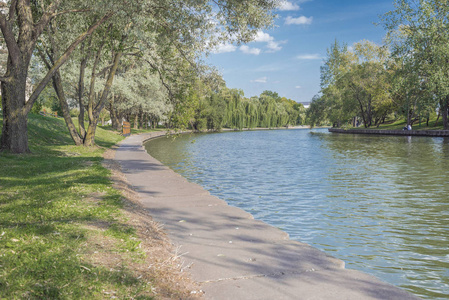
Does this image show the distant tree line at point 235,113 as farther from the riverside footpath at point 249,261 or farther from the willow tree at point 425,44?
the riverside footpath at point 249,261

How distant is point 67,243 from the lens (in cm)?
549

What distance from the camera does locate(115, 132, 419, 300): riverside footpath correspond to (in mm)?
4852

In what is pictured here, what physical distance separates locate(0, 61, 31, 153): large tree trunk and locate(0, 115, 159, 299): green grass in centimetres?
504

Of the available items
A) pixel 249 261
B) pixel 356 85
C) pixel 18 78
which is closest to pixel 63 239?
pixel 249 261

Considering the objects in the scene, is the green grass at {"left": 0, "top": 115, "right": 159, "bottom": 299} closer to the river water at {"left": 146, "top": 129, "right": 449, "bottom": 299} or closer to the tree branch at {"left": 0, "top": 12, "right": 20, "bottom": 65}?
the river water at {"left": 146, "top": 129, "right": 449, "bottom": 299}

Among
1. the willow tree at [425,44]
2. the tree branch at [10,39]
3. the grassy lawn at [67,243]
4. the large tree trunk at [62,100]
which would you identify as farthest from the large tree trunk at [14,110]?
the willow tree at [425,44]

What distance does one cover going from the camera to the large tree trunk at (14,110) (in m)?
16.0

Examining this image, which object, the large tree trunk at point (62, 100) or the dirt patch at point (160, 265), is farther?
the large tree trunk at point (62, 100)

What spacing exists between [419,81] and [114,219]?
163 feet

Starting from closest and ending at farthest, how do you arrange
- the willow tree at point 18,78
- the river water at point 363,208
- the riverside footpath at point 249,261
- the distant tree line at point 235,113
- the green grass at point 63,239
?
the green grass at point 63,239
the riverside footpath at point 249,261
the river water at point 363,208
the willow tree at point 18,78
the distant tree line at point 235,113

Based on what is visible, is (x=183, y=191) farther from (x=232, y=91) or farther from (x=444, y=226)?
(x=232, y=91)

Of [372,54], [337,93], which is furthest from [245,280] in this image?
[337,93]

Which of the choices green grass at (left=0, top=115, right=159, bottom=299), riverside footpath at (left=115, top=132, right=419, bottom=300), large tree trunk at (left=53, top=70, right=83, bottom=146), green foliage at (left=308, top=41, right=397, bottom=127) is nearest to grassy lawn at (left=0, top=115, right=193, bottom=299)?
green grass at (left=0, top=115, right=159, bottom=299)

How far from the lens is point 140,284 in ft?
14.9
